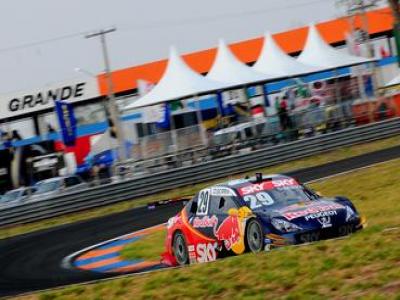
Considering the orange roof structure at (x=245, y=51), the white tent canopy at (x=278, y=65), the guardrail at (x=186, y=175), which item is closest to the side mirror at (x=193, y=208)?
the guardrail at (x=186, y=175)

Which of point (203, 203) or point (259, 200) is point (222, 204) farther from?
point (259, 200)

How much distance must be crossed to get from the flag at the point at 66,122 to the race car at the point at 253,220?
25.2 metres

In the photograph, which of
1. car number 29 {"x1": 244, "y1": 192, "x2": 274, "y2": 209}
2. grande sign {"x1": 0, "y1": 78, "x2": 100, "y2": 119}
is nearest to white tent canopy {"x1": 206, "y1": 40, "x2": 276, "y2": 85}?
grande sign {"x1": 0, "y1": 78, "x2": 100, "y2": 119}

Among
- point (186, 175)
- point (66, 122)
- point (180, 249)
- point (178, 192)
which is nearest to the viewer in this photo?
point (180, 249)

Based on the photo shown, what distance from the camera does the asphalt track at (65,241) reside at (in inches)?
507

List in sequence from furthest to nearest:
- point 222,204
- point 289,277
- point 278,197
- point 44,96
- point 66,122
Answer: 1. point 44,96
2. point 66,122
3. point 222,204
4. point 278,197
5. point 289,277

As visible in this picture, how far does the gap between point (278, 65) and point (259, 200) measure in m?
22.2

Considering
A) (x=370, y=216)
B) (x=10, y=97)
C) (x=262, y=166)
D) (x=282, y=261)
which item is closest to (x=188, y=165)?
(x=262, y=166)

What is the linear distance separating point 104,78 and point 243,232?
41.6 meters

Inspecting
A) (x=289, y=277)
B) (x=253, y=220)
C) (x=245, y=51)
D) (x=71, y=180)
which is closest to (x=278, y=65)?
(x=71, y=180)

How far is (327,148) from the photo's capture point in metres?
27.3

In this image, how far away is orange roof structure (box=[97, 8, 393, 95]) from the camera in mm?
51625

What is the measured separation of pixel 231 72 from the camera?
31.8 m

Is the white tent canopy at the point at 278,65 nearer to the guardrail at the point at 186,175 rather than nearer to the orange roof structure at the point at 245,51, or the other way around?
the guardrail at the point at 186,175
